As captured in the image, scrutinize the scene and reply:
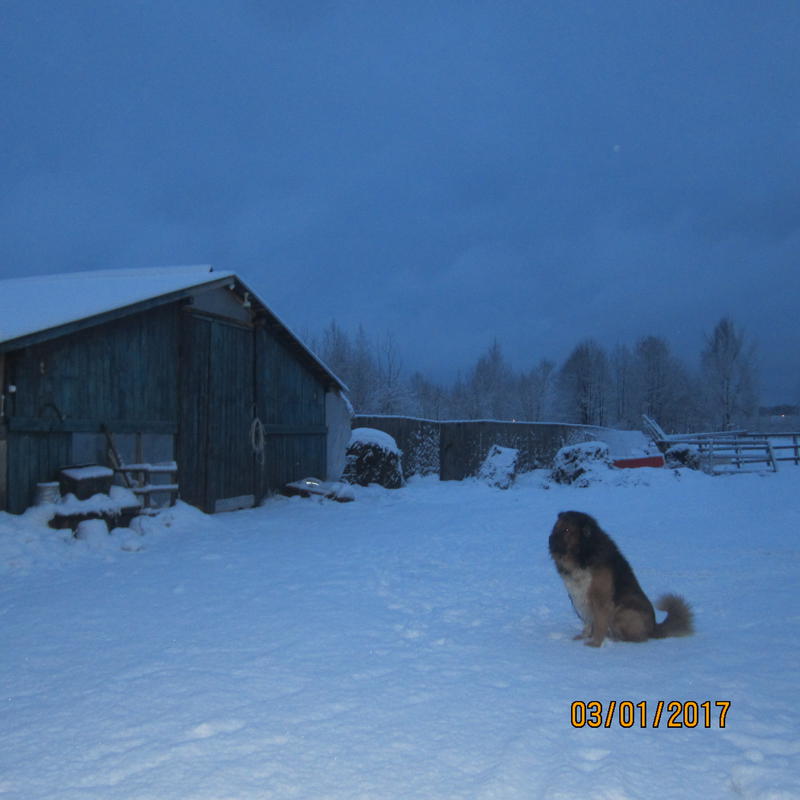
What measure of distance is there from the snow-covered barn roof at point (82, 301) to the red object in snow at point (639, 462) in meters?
11.5

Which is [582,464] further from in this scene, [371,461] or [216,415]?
[216,415]

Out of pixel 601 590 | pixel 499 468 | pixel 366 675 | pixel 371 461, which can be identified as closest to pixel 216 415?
pixel 371 461

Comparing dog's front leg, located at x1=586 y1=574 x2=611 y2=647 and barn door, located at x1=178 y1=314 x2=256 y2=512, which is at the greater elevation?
barn door, located at x1=178 y1=314 x2=256 y2=512

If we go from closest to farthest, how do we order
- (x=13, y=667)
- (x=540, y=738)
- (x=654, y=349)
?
(x=540, y=738) → (x=13, y=667) → (x=654, y=349)

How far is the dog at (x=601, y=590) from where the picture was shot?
4.82m

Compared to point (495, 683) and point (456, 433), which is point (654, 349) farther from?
point (495, 683)

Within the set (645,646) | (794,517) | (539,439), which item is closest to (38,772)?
(645,646)

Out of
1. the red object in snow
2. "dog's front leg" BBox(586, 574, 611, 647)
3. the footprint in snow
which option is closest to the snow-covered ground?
the footprint in snow

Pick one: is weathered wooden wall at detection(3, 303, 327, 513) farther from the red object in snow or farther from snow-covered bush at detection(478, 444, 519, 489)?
the red object in snow

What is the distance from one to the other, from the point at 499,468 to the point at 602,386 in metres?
36.5

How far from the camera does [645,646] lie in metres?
4.82

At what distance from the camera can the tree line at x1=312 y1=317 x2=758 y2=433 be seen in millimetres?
49812

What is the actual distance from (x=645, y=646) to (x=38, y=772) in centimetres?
405

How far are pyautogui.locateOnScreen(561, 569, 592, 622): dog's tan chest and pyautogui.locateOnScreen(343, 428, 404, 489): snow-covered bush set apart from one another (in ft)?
44.6
